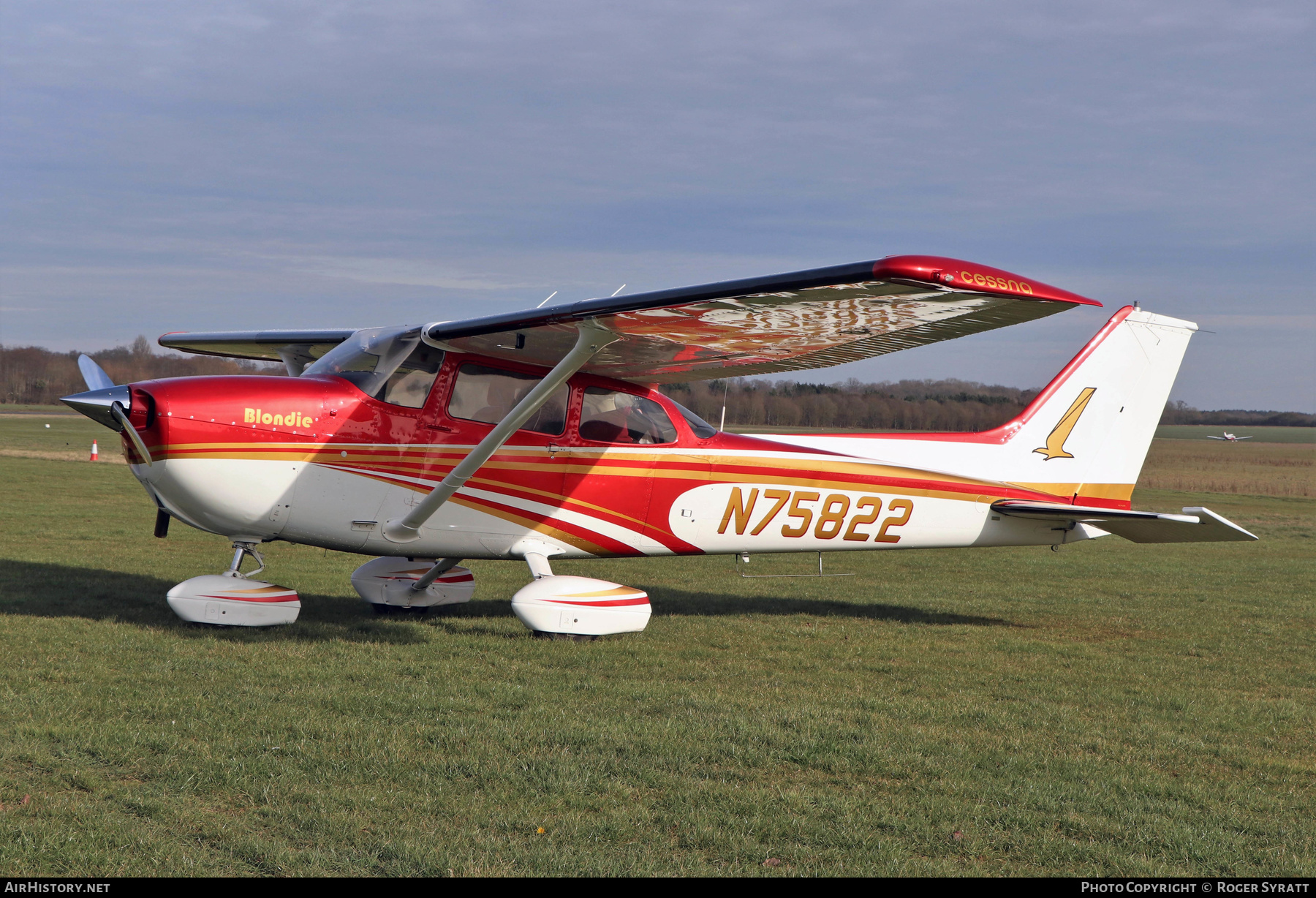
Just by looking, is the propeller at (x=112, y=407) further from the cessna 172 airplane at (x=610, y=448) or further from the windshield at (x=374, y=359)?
the windshield at (x=374, y=359)

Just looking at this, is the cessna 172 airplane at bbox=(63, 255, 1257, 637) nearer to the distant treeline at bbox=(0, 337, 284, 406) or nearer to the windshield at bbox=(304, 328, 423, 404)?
the windshield at bbox=(304, 328, 423, 404)

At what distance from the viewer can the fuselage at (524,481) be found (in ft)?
23.5

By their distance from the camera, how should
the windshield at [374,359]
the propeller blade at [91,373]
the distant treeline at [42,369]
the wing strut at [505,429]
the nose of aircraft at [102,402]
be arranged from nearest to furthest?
the nose of aircraft at [102,402], the wing strut at [505,429], the windshield at [374,359], the propeller blade at [91,373], the distant treeline at [42,369]

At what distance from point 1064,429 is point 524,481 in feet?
17.5

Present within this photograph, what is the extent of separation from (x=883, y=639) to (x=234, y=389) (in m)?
5.43

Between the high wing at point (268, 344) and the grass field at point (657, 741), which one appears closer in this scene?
the grass field at point (657, 741)

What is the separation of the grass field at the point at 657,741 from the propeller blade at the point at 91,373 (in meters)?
1.84

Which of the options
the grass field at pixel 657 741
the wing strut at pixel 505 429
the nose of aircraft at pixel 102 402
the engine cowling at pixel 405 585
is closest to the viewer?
→ the grass field at pixel 657 741

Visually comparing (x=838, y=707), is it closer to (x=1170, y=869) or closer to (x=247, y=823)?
(x=1170, y=869)

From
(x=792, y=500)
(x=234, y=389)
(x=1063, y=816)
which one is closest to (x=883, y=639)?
(x=792, y=500)

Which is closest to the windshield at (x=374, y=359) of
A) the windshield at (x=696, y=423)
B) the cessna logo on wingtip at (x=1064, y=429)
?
the windshield at (x=696, y=423)

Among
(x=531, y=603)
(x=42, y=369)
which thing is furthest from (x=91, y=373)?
(x=42, y=369)

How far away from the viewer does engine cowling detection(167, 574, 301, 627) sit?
7191 mm

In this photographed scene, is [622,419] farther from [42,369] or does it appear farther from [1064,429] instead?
[42,369]
